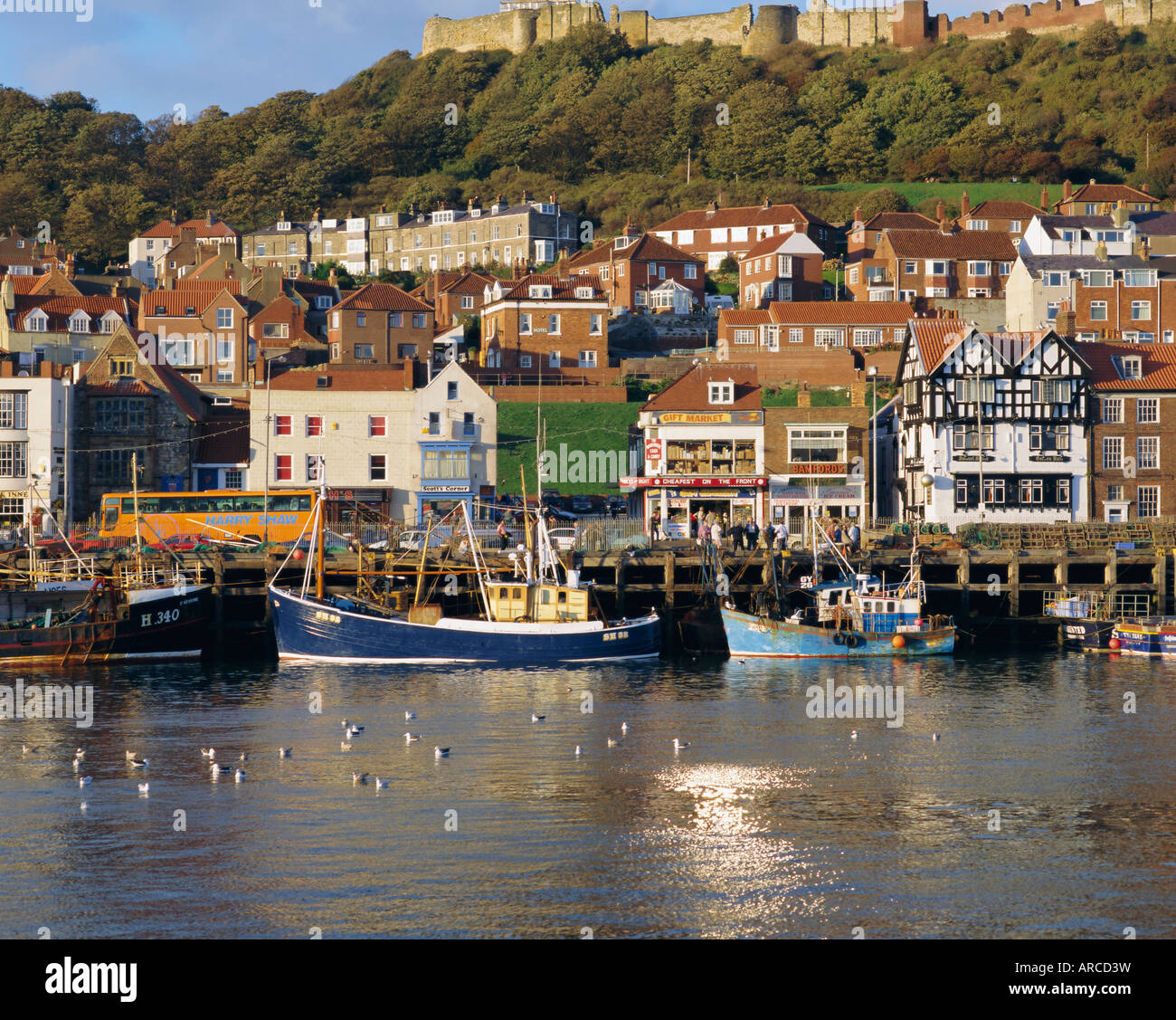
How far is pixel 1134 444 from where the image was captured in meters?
75.6

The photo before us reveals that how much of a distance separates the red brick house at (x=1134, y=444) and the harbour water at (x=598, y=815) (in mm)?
25394

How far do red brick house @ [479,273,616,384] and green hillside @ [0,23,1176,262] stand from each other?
50.7m

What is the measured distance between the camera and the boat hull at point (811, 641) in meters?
57.7

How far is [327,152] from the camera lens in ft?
557

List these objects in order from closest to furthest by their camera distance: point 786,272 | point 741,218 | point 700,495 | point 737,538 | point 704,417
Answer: point 737,538
point 700,495
point 704,417
point 786,272
point 741,218

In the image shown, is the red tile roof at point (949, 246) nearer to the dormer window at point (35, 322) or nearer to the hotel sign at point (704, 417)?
the hotel sign at point (704, 417)

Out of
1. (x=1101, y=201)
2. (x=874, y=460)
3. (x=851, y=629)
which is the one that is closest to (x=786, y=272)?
(x=1101, y=201)

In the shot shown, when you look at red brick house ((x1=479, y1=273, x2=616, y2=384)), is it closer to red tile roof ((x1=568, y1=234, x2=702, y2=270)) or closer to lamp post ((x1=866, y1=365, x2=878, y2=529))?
lamp post ((x1=866, y1=365, x2=878, y2=529))

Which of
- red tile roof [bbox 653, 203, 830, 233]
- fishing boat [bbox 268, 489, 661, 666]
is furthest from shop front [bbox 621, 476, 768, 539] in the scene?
red tile roof [bbox 653, 203, 830, 233]

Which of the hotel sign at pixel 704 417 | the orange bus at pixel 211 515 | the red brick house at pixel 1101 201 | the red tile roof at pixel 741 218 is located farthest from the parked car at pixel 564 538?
the red brick house at pixel 1101 201

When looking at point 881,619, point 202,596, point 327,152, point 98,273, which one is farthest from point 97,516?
point 327,152

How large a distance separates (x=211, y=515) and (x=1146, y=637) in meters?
40.4

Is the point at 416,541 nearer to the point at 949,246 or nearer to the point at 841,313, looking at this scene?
the point at 841,313
